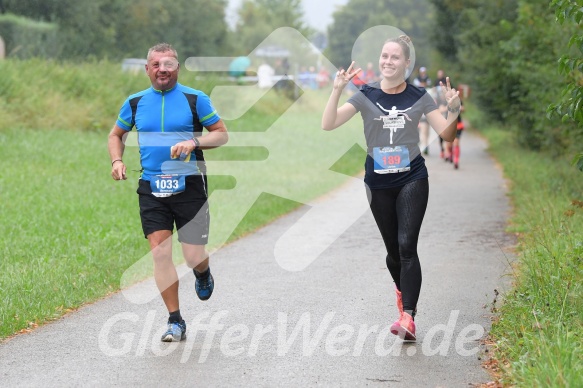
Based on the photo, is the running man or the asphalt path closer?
the asphalt path

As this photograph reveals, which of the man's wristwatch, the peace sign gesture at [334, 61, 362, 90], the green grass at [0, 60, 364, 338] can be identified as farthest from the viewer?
the green grass at [0, 60, 364, 338]

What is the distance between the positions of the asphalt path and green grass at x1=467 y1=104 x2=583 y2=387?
0.83ft

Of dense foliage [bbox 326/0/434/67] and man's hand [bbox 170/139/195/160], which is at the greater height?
man's hand [bbox 170/139/195/160]

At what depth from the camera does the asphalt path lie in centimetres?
609

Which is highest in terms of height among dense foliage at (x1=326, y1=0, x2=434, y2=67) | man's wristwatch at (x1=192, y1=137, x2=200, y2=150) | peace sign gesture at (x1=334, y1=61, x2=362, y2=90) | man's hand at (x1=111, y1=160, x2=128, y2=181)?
peace sign gesture at (x1=334, y1=61, x2=362, y2=90)

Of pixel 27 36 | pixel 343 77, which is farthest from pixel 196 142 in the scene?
pixel 27 36

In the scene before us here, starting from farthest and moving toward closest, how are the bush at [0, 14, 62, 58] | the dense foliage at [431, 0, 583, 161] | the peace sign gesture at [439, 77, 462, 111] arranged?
the bush at [0, 14, 62, 58], the dense foliage at [431, 0, 583, 161], the peace sign gesture at [439, 77, 462, 111]

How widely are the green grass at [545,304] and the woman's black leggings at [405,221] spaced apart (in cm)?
64

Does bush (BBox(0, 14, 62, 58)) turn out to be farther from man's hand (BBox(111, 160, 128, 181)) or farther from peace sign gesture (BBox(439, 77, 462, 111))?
peace sign gesture (BBox(439, 77, 462, 111))

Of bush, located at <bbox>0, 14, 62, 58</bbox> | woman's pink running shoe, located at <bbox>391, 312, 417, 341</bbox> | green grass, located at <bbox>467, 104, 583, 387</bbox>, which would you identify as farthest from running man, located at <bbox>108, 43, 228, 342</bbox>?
bush, located at <bbox>0, 14, 62, 58</bbox>

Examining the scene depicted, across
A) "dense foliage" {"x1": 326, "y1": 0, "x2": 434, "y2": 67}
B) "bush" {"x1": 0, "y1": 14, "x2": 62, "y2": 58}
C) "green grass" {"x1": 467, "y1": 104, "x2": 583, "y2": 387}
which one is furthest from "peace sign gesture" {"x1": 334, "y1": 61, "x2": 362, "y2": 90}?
"dense foliage" {"x1": 326, "y1": 0, "x2": 434, "y2": 67}

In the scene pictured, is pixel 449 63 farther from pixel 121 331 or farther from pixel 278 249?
pixel 121 331

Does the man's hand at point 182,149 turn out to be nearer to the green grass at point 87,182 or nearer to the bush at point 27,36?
the green grass at point 87,182

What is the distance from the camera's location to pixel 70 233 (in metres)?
11.9
